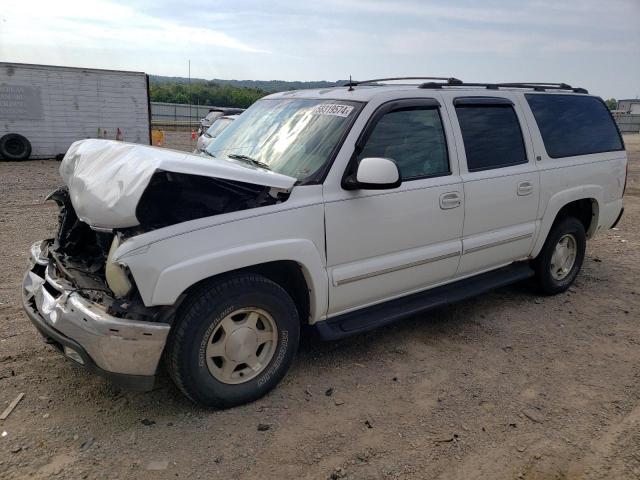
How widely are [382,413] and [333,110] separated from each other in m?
2.00

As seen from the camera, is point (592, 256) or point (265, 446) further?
point (592, 256)

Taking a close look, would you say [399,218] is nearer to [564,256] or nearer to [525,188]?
[525,188]

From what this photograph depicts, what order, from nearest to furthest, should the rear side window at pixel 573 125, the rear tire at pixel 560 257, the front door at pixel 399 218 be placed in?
1. the front door at pixel 399 218
2. the rear side window at pixel 573 125
3. the rear tire at pixel 560 257

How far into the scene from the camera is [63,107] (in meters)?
16.9

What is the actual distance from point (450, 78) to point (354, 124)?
1.37 metres

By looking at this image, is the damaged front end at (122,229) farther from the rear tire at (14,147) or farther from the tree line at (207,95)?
the tree line at (207,95)

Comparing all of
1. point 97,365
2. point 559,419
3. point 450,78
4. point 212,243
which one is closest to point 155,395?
point 97,365

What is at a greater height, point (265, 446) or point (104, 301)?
point (104, 301)

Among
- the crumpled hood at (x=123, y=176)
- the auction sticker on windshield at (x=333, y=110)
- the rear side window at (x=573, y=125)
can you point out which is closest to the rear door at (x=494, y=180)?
the rear side window at (x=573, y=125)

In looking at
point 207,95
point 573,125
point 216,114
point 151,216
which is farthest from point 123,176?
point 207,95

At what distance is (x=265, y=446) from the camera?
287 centimetres

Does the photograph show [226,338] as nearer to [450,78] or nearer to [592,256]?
[450,78]

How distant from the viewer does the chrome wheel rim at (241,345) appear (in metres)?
3.05

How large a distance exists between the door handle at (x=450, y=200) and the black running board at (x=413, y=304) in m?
0.68
